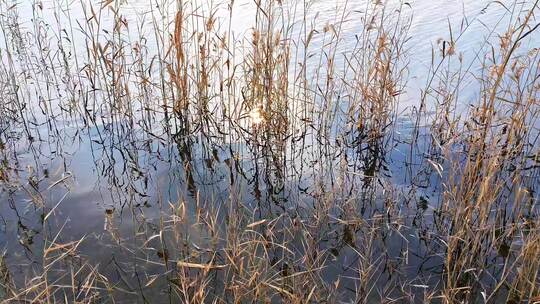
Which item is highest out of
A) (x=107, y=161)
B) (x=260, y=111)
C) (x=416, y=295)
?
(x=260, y=111)

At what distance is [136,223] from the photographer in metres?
2.78

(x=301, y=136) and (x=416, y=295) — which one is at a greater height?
(x=301, y=136)

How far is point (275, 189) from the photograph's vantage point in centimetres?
312

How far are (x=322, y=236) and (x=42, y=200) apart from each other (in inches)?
70.0

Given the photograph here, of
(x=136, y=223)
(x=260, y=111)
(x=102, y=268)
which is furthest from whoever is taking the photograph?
(x=260, y=111)

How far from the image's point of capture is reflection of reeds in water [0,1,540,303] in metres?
2.21

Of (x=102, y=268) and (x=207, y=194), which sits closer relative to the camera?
(x=102, y=268)

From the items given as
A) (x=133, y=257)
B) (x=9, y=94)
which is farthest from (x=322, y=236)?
(x=9, y=94)

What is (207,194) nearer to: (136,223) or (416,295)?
(136,223)

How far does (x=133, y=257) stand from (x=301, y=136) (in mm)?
1700

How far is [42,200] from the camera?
2.99 m

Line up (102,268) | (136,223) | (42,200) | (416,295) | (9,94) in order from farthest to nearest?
(9,94) → (42,200) → (136,223) → (102,268) → (416,295)

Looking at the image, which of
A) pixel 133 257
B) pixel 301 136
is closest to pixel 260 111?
pixel 301 136

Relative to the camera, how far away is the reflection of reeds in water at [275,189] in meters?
2.21
